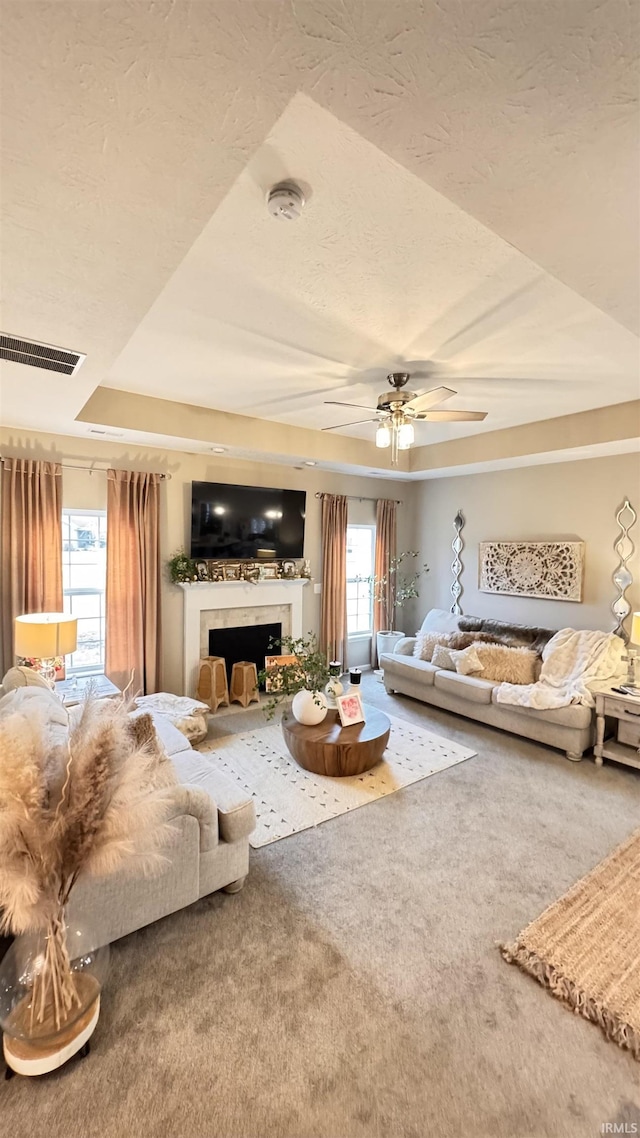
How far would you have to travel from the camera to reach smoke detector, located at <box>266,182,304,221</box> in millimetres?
1525

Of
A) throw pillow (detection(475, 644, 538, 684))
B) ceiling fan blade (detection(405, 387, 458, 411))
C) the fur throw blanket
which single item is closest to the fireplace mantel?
the fur throw blanket

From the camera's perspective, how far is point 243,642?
17.3ft

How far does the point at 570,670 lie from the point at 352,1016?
338 centimetres

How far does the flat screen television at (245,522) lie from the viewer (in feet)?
15.5

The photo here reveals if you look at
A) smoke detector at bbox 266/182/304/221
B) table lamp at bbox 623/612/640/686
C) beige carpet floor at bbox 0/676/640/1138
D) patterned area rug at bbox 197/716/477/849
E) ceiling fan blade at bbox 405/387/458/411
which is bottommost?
beige carpet floor at bbox 0/676/640/1138

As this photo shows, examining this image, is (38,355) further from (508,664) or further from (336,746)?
(508,664)

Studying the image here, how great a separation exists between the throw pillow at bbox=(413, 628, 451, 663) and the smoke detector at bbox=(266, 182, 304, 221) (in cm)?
431

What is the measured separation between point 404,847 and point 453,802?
60 cm

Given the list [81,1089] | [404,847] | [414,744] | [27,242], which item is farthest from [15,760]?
[414,744]

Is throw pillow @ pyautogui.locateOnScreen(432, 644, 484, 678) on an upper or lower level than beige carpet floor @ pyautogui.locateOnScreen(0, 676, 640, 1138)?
upper

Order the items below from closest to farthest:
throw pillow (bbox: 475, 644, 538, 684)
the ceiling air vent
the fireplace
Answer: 1. the ceiling air vent
2. throw pillow (bbox: 475, 644, 538, 684)
3. the fireplace

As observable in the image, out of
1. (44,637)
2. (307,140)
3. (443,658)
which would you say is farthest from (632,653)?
(44,637)

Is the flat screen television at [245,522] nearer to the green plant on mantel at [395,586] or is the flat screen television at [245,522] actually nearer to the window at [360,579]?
the window at [360,579]

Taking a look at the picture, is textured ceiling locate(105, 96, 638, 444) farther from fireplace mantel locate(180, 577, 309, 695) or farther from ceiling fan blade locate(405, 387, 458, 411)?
fireplace mantel locate(180, 577, 309, 695)
